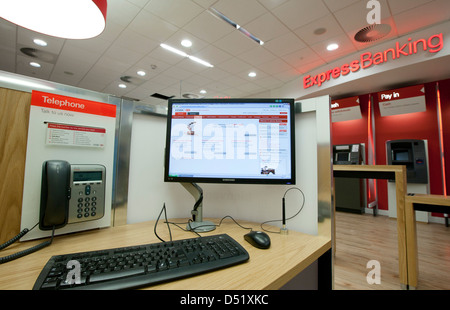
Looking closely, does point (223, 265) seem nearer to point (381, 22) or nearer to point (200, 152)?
point (200, 152)

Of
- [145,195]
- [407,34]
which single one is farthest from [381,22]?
[145,195]

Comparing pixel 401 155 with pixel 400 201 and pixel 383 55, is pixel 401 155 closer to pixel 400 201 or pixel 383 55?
pixel 383 55

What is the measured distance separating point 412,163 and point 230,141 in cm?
441

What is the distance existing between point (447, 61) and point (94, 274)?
14.5 ft

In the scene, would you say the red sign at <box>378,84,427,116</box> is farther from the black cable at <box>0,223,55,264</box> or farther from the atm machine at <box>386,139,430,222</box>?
the black cable at <box>0,223,55,264</box>

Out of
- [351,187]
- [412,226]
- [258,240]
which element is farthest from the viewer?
[351,187]

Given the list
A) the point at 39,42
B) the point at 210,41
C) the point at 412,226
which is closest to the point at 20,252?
the point at 412,226

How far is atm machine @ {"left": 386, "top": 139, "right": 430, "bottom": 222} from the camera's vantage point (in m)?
3.49

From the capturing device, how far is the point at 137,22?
2.77 metres

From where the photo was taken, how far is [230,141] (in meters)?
0.74

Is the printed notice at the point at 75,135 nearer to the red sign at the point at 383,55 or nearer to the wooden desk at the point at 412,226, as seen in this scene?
the wooden desk at the point at 412,226

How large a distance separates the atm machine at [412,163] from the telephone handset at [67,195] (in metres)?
4.56

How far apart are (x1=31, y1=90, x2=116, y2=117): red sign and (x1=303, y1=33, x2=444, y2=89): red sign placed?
392 cm

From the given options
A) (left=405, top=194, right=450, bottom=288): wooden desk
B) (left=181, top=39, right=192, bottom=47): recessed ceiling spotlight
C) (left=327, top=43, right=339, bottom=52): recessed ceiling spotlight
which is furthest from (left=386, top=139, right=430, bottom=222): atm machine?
(left=181, top=39, right=192, bottom=47): recessed ceiling spotlight
